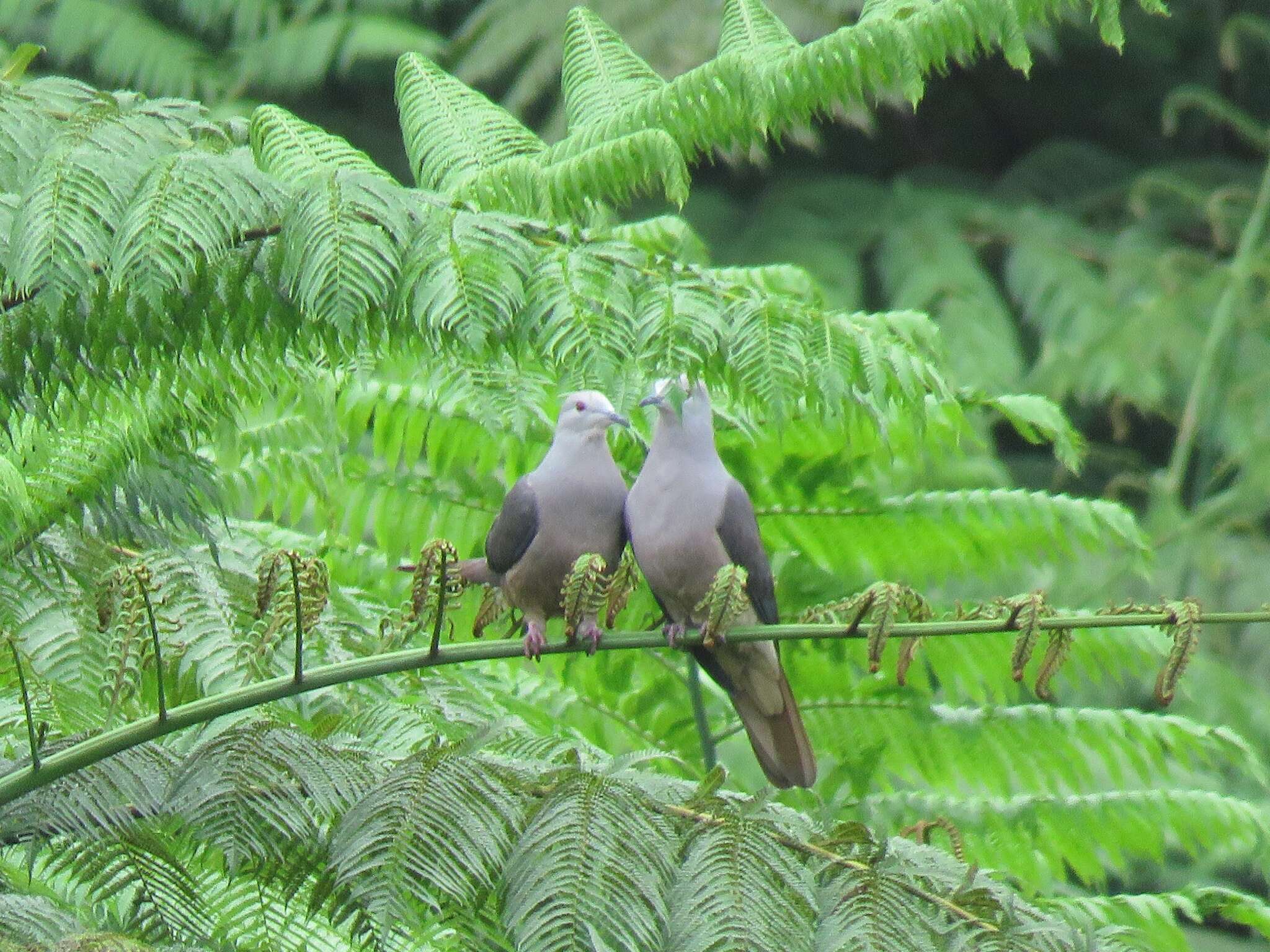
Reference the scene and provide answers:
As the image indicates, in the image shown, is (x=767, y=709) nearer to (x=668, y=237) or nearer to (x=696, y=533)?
(x=696, y=533)

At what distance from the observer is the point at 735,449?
10.2 feet

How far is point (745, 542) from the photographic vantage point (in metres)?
2.40

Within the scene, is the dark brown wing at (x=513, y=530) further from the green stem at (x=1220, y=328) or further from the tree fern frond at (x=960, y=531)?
the green stem at (x=1220, y=328)

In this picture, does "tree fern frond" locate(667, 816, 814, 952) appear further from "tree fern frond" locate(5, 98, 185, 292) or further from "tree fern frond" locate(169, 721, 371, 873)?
"tree fern frond" locate(5, 98, 185, 292)

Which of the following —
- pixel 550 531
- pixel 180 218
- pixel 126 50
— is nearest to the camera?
pixel 180 218

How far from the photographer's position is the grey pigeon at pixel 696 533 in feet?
7.60

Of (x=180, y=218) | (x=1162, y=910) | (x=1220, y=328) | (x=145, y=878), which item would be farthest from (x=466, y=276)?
(x=1220, y=328)

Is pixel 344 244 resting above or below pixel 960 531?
above

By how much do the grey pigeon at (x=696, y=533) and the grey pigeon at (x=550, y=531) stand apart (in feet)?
0.15

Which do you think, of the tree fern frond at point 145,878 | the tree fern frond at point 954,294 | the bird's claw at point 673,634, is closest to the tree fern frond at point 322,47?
the tree fern frond at point 954,294

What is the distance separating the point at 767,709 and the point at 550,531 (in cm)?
50

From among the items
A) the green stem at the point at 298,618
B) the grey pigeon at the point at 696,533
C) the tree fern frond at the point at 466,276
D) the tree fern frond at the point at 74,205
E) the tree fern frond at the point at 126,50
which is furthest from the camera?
the tree fern frond at the point at 126,50

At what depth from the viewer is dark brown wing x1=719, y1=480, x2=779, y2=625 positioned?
2.38 meters

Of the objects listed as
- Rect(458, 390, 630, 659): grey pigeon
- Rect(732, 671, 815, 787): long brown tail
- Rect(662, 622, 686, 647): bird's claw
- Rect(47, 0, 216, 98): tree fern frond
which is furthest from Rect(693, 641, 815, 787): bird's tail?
Rect(47, 0, 216, 98): tree fern frond
